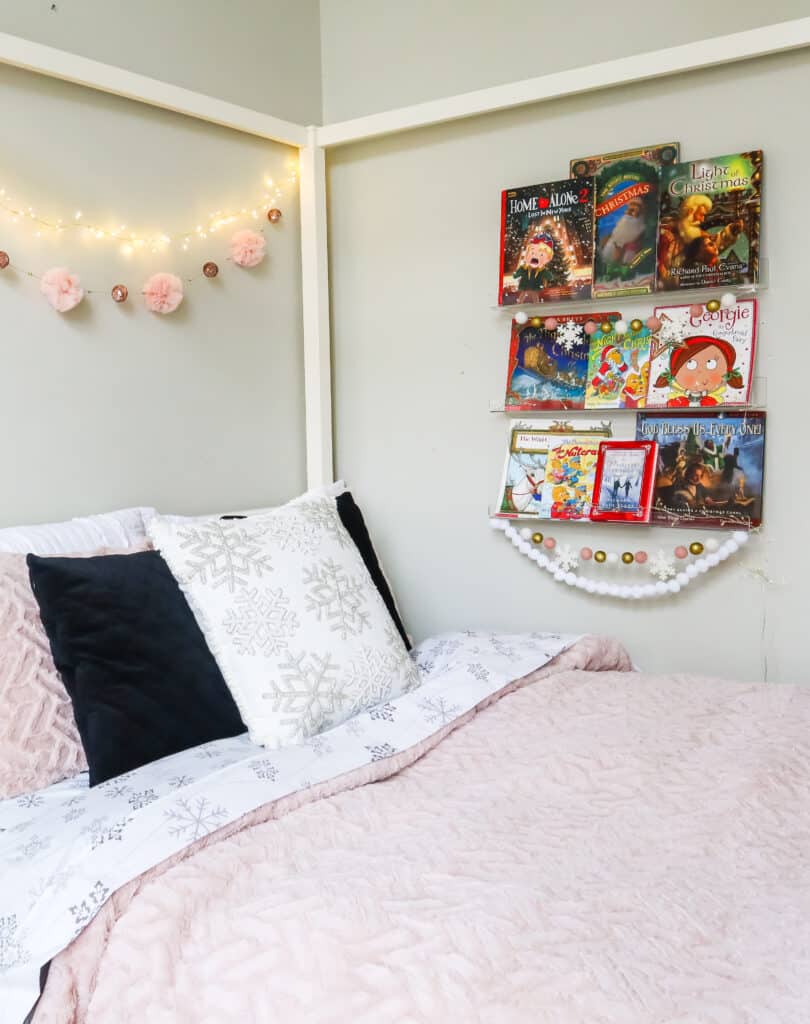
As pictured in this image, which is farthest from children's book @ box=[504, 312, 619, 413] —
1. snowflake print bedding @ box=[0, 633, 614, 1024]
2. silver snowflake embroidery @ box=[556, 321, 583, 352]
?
snowflake print bedding @ box=[0, 633, 614, 1024]

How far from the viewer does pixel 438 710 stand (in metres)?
1.57

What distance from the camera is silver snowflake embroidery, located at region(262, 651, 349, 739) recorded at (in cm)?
149

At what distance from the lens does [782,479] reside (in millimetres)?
2035

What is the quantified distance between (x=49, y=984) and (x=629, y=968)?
0.59m

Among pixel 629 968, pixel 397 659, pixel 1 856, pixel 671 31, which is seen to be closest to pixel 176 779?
pixel 1 856

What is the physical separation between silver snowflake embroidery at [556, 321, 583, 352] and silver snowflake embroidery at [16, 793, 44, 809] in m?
1.52

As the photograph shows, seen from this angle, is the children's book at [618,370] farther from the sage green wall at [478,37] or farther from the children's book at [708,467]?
the sage green wall at [478,37]

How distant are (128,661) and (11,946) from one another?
0.51 metres

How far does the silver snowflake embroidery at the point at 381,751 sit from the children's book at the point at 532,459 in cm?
98

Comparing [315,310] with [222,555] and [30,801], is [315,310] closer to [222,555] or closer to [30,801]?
[222,555]

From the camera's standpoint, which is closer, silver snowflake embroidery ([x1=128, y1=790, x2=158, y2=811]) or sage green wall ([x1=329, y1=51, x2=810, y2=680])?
silver snowflake embroidery ([x1=128, y1=790, x2=158, y2=811])

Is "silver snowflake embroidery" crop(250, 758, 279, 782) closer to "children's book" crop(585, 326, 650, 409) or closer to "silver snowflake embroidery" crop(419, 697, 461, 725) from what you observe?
"silver snowflake embroidery" crop(419, 697, 461, 725)

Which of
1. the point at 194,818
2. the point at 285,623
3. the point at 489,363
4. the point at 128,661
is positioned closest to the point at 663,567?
the point at 489,363

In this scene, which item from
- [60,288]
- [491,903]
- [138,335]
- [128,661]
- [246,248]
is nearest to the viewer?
[491,903]
